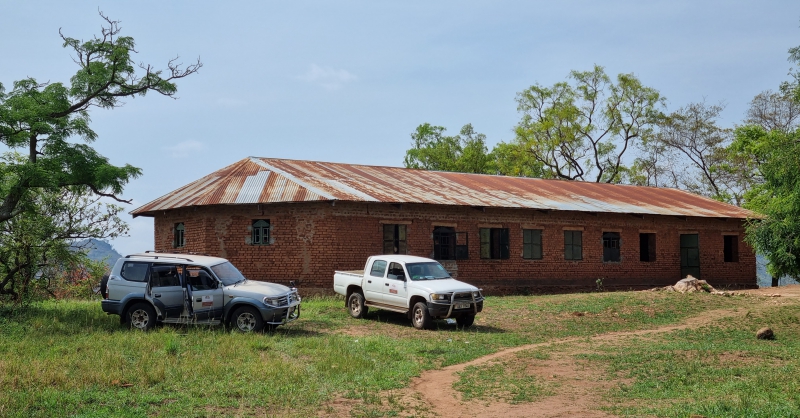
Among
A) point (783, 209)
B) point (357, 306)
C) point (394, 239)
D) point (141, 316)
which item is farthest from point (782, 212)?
point (141, 316)

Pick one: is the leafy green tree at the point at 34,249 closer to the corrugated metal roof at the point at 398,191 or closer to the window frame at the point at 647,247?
the corrugated metal roof at the point at 398,191

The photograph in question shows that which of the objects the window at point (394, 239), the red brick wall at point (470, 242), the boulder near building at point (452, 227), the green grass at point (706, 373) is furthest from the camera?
the window at point (394, 239)

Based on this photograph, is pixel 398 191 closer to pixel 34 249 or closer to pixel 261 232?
pixel 261 232

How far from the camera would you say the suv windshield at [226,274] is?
51.4ft

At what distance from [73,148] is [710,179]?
45691 mm

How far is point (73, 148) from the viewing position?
63.0 ft

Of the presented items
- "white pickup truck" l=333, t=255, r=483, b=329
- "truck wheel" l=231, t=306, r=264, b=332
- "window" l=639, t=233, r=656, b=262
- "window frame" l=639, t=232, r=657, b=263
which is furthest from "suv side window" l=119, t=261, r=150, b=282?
"window" l=639, t=233, r=656, b=262

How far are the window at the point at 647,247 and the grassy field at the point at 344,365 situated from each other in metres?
12.2

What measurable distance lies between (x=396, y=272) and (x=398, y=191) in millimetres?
8681

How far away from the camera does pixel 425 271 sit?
17.5 metres

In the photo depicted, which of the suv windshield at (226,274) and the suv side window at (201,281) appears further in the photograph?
the suv windshield at (226,274)

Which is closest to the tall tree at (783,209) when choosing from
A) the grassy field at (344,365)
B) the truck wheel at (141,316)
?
the grassy field at (344,365)

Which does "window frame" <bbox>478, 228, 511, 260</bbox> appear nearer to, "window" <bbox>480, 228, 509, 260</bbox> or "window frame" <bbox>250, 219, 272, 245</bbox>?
"window" <bbox>480, 228, 509, 260</bbox>

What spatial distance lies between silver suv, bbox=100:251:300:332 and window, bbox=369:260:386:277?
8.94 ft
